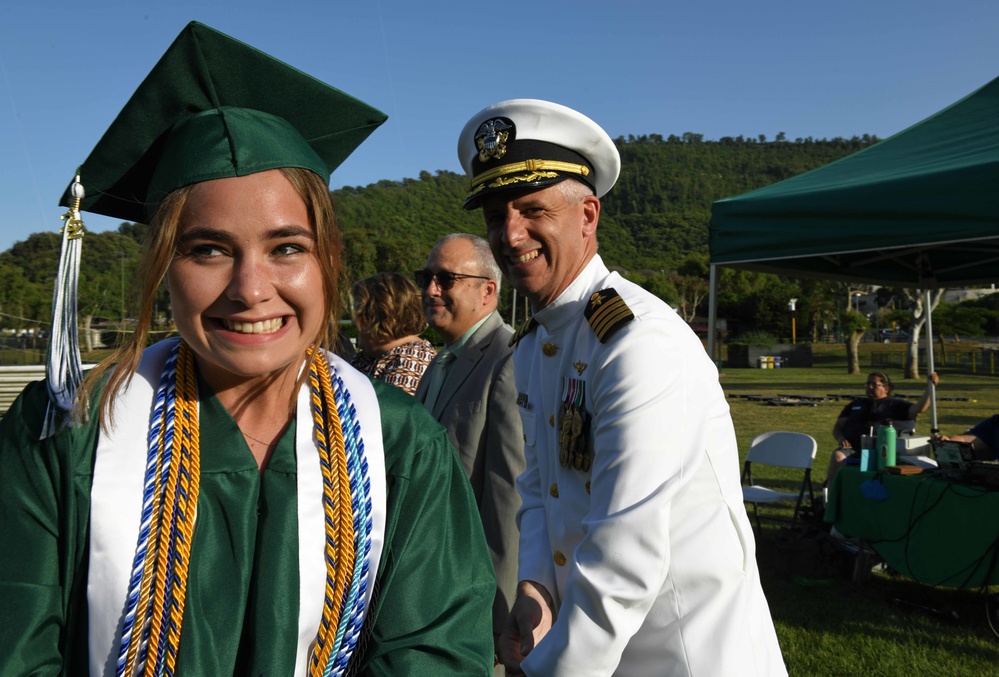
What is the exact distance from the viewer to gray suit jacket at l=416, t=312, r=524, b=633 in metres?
3.01

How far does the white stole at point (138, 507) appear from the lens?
1188 millimetres

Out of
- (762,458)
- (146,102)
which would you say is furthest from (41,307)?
(146,102)

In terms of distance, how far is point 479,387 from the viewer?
126 inches

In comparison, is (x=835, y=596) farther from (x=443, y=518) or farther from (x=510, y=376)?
(x=443, y=518)

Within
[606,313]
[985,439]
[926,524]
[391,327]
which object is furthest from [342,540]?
[985,439]

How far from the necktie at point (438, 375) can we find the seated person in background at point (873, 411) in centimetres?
569

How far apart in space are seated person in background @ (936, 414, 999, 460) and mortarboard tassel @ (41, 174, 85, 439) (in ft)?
20.6

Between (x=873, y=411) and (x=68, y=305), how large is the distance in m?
8.22

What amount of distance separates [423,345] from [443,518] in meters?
3.00

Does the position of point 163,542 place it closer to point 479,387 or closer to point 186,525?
point 186,525

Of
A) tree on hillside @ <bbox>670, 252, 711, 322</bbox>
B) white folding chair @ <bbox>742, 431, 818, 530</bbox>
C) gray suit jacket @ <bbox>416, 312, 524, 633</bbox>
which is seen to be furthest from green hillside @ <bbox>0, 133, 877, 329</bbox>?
gray suit jacket @ <bbox>416, 312, 524, 633</bbox>

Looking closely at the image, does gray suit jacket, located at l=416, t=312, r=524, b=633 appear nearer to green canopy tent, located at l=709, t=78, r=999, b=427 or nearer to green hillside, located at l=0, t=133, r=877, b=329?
green canopy tent, located at l=709, t=78, r=999, b=427

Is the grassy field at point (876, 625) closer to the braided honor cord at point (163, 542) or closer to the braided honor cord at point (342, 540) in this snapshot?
the braided honor cord at point (342, 540)

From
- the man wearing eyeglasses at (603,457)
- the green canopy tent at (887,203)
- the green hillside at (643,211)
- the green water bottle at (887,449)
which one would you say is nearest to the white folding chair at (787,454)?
the green water bottle at (887,449)
